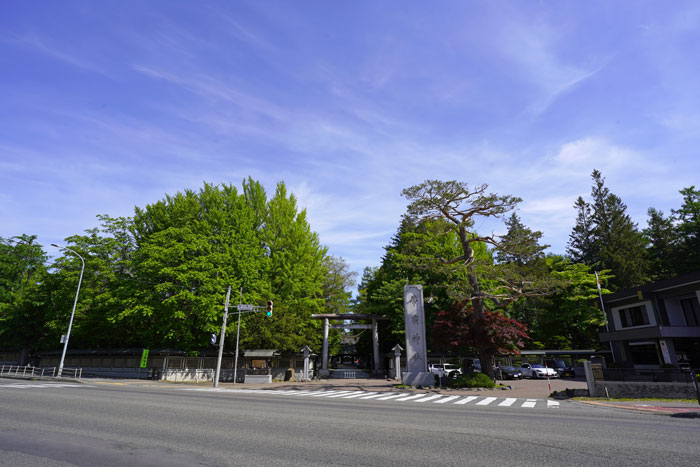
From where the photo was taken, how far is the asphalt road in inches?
226

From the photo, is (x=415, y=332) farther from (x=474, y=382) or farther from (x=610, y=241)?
(x=610, y=241)

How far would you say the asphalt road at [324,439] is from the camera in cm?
574

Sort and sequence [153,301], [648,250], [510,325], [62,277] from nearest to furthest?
[510,325] → [153,301] → [62,277] → [648,250]

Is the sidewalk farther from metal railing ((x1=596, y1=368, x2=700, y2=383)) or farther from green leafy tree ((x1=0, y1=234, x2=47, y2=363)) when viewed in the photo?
green leafy tree ((x1=0, y1=234, x2=47, y2=363))

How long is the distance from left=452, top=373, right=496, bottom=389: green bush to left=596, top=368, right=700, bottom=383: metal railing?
6.51 metres

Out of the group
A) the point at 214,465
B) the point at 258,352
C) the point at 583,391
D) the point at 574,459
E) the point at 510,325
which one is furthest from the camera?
the point at 258,352

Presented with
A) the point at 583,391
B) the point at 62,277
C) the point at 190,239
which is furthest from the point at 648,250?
the point at 62,277

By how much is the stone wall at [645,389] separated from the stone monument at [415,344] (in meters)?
10.2

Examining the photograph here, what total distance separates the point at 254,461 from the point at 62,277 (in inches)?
1693

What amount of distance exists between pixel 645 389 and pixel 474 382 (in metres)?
8.91

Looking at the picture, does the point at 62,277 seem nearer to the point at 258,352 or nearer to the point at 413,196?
the point at 258,352

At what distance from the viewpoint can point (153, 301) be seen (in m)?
31.2

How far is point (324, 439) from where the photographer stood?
7.16 metres

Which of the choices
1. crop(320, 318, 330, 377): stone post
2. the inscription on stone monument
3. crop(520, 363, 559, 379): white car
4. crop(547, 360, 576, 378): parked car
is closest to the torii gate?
crop(320, 318, 330, 377): stone post
